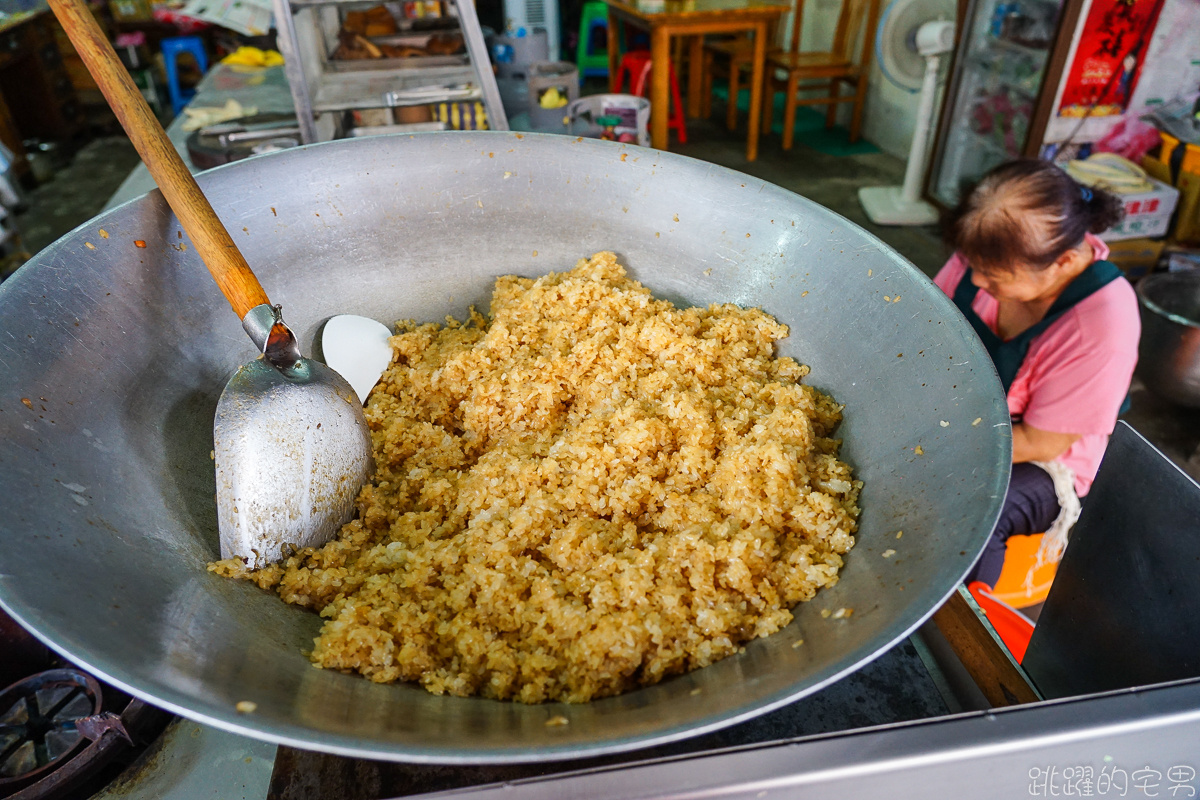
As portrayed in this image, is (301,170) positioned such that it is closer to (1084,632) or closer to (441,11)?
(1084,632)

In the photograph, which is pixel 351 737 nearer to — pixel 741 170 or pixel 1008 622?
pixel 1008 622

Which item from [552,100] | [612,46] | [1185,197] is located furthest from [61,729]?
[612,46]

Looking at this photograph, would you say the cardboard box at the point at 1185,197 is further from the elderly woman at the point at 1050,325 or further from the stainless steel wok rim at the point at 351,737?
the stainless steel wok rim at the point at 351,737

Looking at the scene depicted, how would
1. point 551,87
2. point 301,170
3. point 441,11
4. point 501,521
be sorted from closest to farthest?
1. point 501,521
2. point 301,170
3. point 551,87
4. point 441,11

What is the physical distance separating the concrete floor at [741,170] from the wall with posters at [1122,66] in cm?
85

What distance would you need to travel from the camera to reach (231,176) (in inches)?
42.5

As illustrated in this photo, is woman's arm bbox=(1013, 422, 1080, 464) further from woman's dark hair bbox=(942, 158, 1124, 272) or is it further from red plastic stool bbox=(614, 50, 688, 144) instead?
red plastic stool bbox=(614, 50, 688, 144)

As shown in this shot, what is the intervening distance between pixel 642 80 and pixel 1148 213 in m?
3.26

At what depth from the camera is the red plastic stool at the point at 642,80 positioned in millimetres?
5031

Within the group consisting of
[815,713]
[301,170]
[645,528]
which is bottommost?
[815,713]

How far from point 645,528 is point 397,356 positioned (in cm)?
59

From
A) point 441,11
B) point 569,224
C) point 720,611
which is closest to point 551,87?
point 441,11

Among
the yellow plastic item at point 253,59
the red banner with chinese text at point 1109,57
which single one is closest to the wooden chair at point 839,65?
the red banner with chinese text at point 1109,57

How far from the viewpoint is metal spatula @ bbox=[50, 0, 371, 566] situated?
0.82 meters
